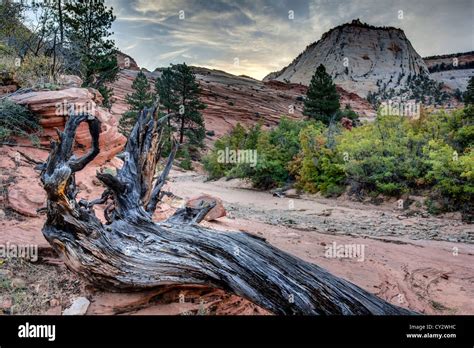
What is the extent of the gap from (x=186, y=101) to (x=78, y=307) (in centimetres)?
2537

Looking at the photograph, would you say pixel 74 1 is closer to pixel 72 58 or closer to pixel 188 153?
pixel 72 58

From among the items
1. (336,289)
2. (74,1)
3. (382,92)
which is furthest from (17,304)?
(382,92)

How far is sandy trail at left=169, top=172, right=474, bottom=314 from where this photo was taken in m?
3.71

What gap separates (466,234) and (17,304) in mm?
7481

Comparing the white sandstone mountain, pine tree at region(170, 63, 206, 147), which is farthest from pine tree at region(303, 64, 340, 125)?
pine tree at region(170, 63, 206, 147)

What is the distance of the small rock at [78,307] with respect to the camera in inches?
98.7

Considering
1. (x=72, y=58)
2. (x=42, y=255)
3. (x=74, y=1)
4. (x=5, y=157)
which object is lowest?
(x=42, y=255)

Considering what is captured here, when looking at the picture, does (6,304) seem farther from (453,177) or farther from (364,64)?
(364,64)

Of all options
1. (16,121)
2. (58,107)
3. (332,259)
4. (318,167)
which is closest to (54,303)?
(332,259)

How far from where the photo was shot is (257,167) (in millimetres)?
14867

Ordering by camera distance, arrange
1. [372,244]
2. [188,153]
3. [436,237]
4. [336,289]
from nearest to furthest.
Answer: [336,289], [372,244], [436,237], [188,153]

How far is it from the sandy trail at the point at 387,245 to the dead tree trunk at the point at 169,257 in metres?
1.36

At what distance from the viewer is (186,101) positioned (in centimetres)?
2689
